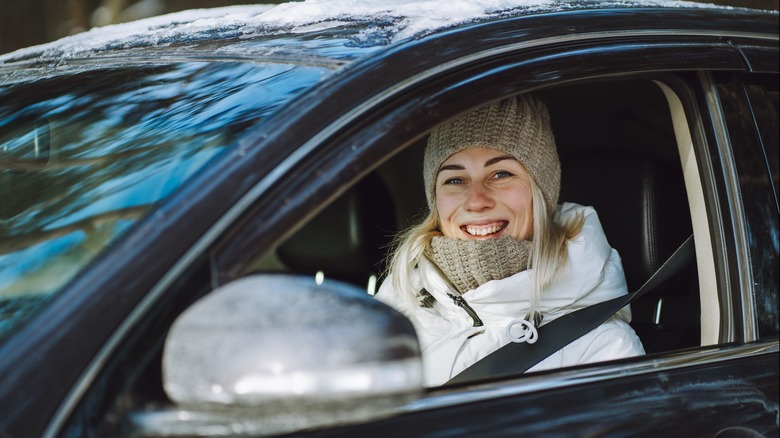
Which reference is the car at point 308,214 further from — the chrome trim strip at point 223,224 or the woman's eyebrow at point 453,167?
the woman's eyebrow at point 453,167

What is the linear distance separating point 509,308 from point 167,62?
0.90 meters

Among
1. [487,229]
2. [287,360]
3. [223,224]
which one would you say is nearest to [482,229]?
[487,229]

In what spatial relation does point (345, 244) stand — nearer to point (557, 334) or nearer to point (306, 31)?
point (557, 334)

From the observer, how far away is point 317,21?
1973mm

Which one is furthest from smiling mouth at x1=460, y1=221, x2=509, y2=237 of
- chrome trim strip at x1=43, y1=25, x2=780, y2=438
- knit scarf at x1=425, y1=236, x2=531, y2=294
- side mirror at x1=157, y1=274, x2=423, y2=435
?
side mirror at x1=157, y1=274, x2=423, y2=435

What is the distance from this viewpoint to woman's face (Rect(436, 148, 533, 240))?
2.43m

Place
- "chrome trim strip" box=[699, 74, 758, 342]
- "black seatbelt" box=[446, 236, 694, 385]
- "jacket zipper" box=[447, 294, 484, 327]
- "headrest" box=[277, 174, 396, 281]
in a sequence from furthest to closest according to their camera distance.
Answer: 1. "headrest" box=[277, 174, 396, 281]
2. "jacket zipper" box=[447, 294, 484, 327]
3. "black seatbelt" box=[446, 236, 694, 385]
4. "chrome trim strip" box=[699, 74, 758, 342]

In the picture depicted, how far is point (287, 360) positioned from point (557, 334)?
1080 mm

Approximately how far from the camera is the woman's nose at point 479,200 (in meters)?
2.42

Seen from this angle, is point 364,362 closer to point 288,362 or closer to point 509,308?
point 288,362

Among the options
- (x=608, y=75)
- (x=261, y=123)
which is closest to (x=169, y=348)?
(x=261, y=123)

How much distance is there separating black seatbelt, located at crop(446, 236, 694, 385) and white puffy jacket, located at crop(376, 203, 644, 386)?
0.10 ft

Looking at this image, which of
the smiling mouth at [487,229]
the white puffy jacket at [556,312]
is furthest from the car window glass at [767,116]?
the smiling mouth at [487,229]

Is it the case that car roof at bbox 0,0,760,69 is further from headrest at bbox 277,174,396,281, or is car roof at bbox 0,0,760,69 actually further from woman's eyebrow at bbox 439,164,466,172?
headrest at bbox 277,174,396,281
